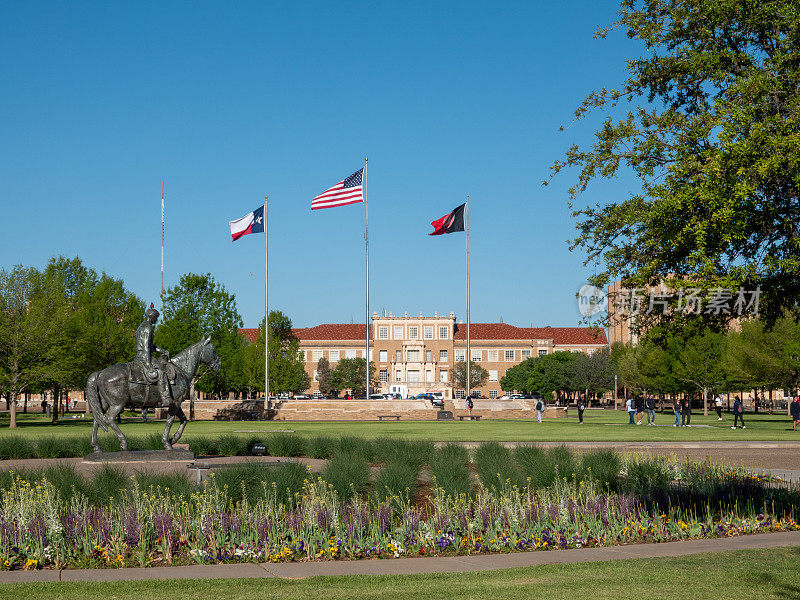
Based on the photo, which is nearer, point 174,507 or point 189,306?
point 174,507

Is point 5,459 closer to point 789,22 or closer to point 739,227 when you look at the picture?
point 739,227

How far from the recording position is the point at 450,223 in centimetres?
5047

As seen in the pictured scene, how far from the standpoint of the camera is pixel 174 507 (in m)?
10.2

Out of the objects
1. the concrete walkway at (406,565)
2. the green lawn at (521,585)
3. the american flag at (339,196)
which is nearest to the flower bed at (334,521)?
the concrete walkway at (406,565)

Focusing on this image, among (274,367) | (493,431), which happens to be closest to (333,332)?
(274,367)

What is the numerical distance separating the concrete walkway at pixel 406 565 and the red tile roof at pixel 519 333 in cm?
14430

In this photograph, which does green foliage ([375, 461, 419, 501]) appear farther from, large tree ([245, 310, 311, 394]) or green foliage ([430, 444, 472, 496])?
large tree ([245, 310, 311, 394])

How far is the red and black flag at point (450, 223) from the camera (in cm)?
5038

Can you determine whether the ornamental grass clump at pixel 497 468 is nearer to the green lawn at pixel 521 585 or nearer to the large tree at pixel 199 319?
the green lawn at pixel 521 585

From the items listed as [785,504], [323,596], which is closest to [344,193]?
[785,504]

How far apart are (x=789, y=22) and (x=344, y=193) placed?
31.7 meters

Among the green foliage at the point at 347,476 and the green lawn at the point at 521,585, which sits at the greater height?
the green foliage at the point at 347,476

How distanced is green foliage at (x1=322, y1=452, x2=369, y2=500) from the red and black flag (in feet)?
125

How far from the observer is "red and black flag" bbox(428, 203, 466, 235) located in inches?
1983
